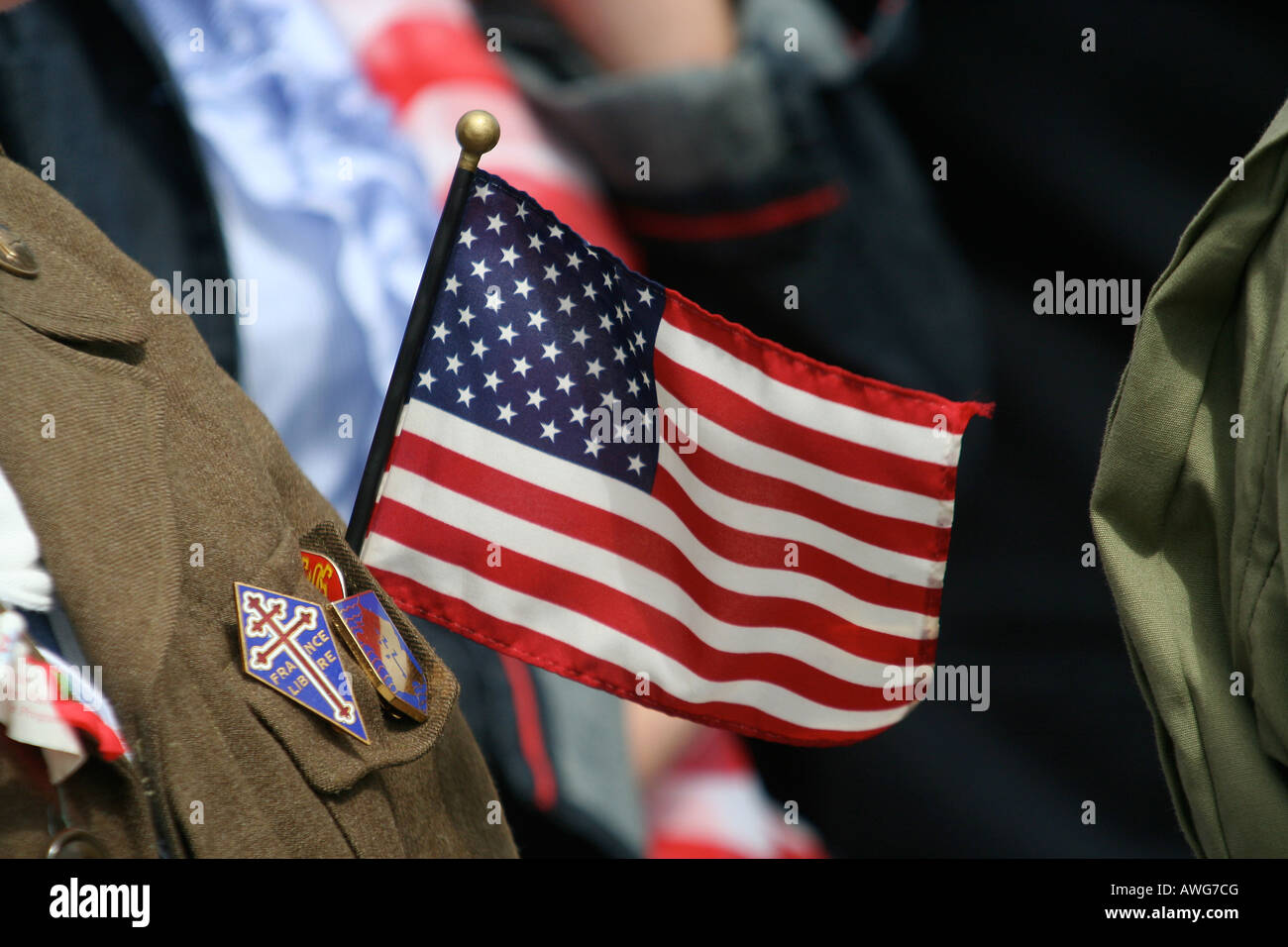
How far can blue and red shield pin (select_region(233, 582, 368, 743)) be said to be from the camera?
1000 mm

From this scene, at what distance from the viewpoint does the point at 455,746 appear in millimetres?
1216

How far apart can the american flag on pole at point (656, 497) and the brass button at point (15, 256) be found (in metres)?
0.39

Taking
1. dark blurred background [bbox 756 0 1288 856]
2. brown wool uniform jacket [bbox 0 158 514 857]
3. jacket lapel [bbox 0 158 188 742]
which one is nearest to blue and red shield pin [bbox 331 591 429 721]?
brown wool uniform jacket [bbox 0 158 514 857]

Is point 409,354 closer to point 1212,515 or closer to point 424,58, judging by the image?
point 1212,515

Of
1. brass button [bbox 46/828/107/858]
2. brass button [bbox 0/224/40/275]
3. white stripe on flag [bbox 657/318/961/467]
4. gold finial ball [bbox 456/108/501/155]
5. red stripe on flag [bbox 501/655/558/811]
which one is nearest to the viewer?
brass button [bbox 46/828/107/858]

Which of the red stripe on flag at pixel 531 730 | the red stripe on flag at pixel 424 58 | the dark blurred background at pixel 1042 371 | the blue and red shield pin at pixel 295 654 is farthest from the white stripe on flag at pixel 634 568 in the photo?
the dark blurred background at pixel 1042 371

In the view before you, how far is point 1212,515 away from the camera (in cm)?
106

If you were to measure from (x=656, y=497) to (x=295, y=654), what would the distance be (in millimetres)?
465

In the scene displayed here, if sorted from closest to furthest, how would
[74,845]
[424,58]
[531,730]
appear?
[74,845], [531,730], [424,58]

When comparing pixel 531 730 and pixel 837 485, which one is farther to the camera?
pixel 531 730

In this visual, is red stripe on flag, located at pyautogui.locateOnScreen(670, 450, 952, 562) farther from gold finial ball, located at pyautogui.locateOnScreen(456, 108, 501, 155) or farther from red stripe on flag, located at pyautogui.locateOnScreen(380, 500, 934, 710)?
gold finial ball, located at pyautogui.locateOnScreen(456, 108, 501, 155)

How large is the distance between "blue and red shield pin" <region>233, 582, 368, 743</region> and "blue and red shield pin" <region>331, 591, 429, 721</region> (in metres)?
0.03

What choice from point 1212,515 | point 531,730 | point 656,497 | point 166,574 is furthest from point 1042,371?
point 166,574
